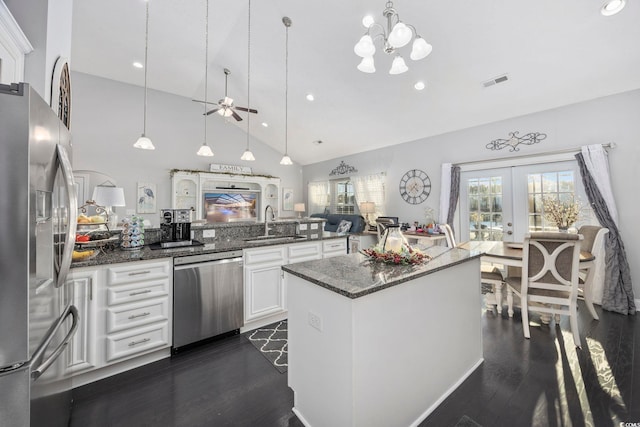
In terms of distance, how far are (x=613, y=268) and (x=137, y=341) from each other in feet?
17.3

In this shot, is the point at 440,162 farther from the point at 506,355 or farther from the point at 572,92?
the point at 506,355

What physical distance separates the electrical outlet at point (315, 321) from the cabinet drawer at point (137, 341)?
5.02 feet

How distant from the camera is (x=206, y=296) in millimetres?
2369

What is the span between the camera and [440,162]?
4949 mm

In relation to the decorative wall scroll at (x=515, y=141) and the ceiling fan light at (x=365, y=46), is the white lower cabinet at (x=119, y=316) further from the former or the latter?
the decorative wall scroll at (x=515, y=141)

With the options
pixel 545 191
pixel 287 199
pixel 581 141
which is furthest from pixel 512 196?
pixel 287 199

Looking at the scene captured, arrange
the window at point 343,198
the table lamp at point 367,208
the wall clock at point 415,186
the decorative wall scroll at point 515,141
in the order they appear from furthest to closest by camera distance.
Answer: the window at point 343,198, the table lamp at point 367,208, the wall clock at point 415,186, the decorative wall scroll at point 515,141

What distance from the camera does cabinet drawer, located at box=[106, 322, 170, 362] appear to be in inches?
76.9

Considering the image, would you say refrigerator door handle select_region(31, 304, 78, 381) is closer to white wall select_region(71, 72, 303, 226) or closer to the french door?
the french door

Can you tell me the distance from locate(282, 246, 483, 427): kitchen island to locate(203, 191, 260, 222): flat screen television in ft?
19.7

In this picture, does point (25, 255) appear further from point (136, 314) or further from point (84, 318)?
point (136, 314)

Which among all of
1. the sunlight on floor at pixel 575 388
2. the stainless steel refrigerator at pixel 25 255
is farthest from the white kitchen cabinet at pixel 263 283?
the sunlight on floor at pixel 575 388

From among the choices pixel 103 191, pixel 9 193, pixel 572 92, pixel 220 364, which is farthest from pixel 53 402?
pixel 572 92

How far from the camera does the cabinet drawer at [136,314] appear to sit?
6.39ft
